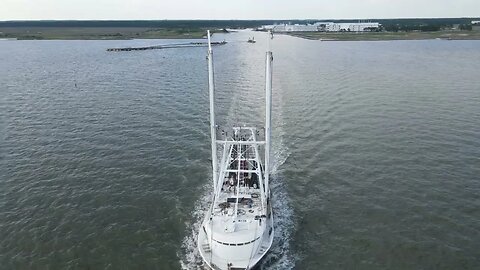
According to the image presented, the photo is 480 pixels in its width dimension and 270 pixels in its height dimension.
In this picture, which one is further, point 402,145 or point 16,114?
point 16,114

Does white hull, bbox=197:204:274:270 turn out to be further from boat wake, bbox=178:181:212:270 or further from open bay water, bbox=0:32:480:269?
open bay water, bbox=0:32:480:269

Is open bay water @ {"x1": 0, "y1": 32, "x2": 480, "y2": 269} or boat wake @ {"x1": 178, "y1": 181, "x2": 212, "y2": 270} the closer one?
boat wake @ {"x1": 178, "y1": 181, "x2": 212, "y2": 270}

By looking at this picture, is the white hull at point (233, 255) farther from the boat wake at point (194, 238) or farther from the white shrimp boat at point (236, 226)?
the boat wake at point (194, 238)

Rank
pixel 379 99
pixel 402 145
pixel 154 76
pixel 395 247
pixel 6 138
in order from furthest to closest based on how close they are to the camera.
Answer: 1. pixel 154 76
2. pixel 379 99
3. pixel 6 138
4. pixel 402 145
5. pixel 395 247

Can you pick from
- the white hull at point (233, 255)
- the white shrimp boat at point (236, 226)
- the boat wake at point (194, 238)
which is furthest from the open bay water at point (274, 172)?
the white shrimp boat at point (236, 226)

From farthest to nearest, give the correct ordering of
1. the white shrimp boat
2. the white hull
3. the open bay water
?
the open bay water
the white shrimp boat
the white hull

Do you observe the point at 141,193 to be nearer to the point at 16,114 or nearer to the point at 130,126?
the point at 130,126

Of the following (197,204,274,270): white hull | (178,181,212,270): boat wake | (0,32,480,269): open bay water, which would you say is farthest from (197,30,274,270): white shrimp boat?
(0,32,480,269): open bay water

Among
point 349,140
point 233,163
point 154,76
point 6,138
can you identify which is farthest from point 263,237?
point 154,76

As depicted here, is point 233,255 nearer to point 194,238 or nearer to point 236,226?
point 236,226
